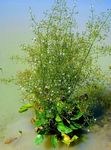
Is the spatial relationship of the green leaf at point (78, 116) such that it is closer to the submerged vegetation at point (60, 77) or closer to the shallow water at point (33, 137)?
the submerged vegetation at point (60, 77)

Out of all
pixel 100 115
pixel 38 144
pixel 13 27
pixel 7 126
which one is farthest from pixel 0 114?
pixel 13 27

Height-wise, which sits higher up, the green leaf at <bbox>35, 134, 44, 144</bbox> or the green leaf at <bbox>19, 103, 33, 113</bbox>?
the green leaf at <bbox>19, 103, 33, 113</bbox>

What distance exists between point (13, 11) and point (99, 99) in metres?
5.64

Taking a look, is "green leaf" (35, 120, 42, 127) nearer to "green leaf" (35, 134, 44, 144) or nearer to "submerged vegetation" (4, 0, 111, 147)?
"submerged vegetation" (4, 0, 111, 147)

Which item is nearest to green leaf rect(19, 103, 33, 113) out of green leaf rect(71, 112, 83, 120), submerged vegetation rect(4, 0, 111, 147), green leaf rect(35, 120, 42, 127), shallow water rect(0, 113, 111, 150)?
submerged vegetation rect(4, 0, 111, 147)

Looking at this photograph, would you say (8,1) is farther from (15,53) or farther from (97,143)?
(97,143)

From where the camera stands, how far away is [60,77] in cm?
654

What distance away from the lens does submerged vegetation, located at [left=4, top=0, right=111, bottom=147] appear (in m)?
6.50

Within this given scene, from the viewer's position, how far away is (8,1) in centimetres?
1292

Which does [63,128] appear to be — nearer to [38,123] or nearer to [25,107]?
[38,123]

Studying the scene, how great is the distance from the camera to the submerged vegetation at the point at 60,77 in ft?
21.3

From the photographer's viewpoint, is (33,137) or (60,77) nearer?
(60,77)

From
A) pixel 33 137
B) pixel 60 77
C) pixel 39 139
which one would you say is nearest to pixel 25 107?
pixel 33 137

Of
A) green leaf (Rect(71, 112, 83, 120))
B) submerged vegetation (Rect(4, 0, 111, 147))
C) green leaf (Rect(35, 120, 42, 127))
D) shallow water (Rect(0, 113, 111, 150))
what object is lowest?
shallow water (Rect(0, 113, 111, 150))
